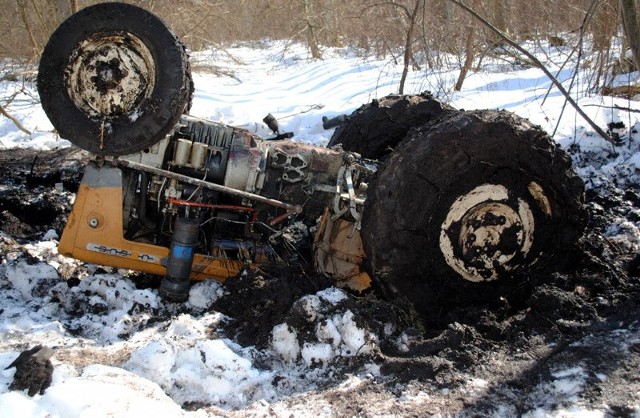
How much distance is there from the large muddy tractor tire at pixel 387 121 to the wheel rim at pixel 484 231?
1553 mm

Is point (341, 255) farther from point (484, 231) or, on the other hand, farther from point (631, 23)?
point (631, 23)

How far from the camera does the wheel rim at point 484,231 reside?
368 centimetres

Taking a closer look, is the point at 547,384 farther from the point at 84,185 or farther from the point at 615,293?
the point at 84,185

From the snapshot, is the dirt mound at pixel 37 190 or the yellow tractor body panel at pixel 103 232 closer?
the yellow tractor body panel at pixel 103 232

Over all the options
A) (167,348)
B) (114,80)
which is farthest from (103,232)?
(167,348)

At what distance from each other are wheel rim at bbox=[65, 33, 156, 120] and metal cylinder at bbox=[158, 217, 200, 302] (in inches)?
30.5

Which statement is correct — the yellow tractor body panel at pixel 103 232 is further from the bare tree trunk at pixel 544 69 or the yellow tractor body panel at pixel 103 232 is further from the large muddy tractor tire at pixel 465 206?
the bare tree trunk at pixel 544 69

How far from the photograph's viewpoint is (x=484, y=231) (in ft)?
12.1

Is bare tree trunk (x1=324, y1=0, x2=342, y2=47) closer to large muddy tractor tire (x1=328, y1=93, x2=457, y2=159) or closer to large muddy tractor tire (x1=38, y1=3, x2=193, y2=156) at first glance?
large muddy tractor tire (x1=328, y1=93, x2=457, y2=159)

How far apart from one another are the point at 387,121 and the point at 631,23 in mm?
2091

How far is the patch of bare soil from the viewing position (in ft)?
9.61

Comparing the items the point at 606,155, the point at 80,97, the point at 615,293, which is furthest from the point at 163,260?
the point at 606,155

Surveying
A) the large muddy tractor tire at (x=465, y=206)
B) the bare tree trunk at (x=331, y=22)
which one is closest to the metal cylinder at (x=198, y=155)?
the large muddy tractor tire at (x=465, y=206)

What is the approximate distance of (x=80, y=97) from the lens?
4.03 m
